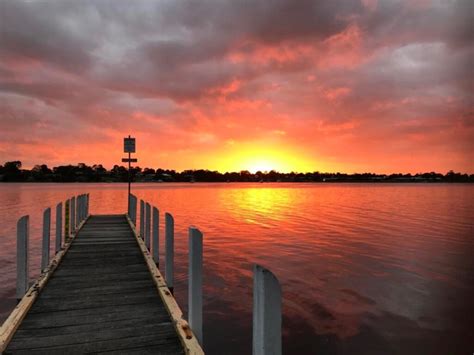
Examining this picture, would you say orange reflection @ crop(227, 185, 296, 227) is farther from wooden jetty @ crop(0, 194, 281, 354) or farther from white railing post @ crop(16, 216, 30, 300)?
white railing post @ crop(16, 216, 30, 300)

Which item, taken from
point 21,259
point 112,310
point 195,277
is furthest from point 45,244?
point 195,277

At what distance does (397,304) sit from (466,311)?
1.88m

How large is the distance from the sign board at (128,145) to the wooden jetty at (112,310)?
10.4 metres

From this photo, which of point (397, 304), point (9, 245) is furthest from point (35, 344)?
point (9, 245)

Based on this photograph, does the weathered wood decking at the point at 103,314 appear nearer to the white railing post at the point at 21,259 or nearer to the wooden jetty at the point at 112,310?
the wooden jetty at the point at 112,310

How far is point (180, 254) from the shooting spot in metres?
16.0

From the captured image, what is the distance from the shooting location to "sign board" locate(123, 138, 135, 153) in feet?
60.5

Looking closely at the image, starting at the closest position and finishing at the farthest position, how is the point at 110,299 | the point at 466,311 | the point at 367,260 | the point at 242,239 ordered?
the point at 110,299 < the point at 466,311 < the point at 367,260 < the point at 242,239

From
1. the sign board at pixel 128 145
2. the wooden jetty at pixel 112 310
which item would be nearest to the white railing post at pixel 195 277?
the wooden jetty at pixel 112 310

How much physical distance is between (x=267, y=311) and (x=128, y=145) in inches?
684

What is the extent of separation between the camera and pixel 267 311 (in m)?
2.69

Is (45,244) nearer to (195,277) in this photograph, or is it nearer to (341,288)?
(195,277)

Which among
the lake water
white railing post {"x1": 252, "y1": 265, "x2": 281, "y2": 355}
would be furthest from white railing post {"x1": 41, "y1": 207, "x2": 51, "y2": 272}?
white railing post {"x1": 252, "y1": 265, "x2": 281, "y2": 355}

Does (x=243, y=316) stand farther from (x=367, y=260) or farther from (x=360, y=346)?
(x=367, y=260)
